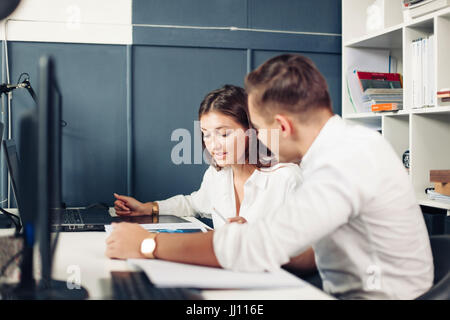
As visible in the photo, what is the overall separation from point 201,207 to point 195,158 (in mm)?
768

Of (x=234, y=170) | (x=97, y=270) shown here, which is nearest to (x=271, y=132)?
(x=97, y=270)

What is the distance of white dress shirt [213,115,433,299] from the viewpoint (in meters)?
0.87

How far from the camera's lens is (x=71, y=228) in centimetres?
162

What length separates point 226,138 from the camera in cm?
176

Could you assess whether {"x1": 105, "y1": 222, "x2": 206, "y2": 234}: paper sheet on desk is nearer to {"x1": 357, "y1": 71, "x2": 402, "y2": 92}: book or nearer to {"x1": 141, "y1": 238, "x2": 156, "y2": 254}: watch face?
{"x1": 141, "y1": 238, "x2": 156, "y2": 254}: watch face

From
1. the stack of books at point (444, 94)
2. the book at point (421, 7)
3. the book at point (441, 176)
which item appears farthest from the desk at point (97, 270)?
the book at point (421, 7)

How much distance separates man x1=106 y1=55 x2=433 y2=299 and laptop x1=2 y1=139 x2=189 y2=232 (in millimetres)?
586

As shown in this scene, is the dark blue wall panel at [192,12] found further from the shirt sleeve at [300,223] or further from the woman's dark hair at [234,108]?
the shirt sleeve at [300,223]

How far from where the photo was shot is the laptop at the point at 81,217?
1534 millimetres

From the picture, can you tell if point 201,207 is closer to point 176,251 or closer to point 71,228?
point 71,228

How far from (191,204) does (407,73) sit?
1.26 meters

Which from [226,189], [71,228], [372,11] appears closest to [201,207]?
[226,189]

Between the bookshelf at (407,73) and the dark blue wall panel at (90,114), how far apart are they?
1.34m

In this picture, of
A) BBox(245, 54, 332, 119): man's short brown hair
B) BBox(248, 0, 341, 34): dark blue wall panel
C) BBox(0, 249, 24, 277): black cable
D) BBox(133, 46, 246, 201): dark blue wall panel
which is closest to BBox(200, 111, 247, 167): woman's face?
BBox(245, 54, 332, 119): man's short brown hair
